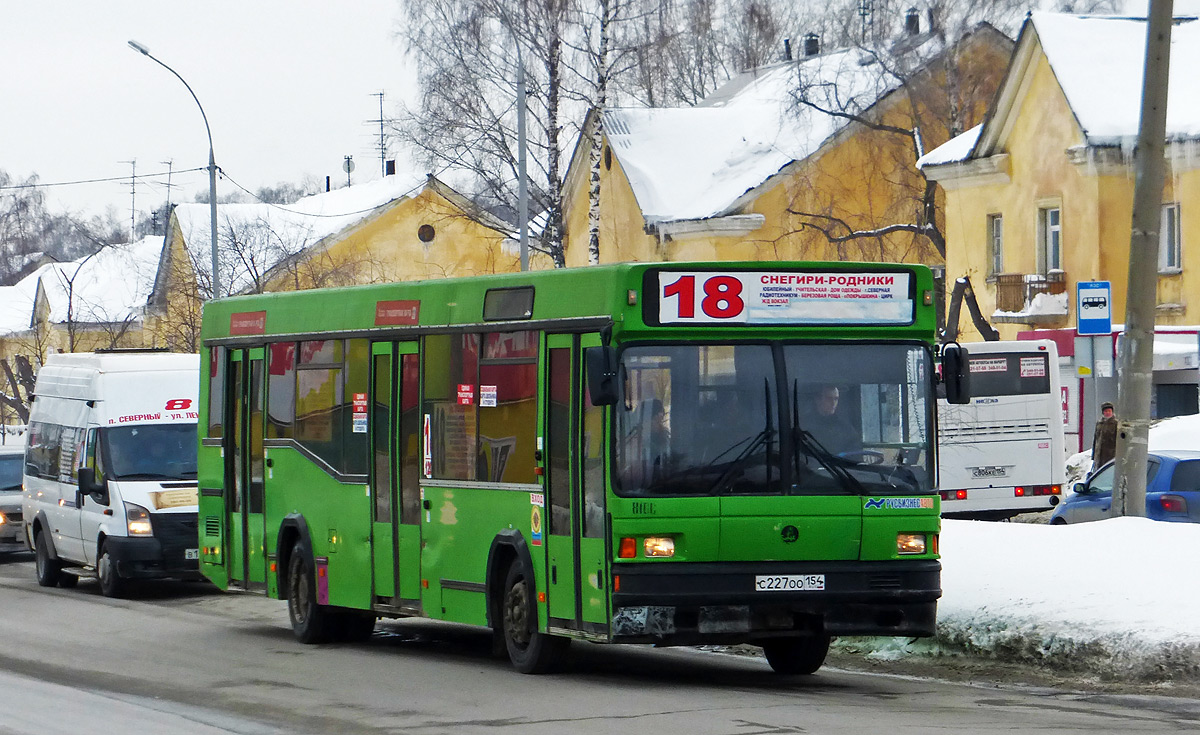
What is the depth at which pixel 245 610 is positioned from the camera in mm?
19875

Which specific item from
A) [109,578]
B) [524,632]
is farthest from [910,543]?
[109,578]

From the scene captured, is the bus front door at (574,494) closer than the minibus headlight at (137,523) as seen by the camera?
Yes

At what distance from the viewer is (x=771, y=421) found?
11.6 m

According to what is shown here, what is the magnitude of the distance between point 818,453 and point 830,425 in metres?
0.18

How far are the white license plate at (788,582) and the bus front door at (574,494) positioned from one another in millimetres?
917

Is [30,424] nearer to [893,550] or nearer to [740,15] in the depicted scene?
[893,550]

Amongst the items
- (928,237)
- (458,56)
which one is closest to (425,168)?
(458,56)

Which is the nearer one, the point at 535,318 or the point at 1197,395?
the point at 535,318

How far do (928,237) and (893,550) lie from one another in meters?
35.1

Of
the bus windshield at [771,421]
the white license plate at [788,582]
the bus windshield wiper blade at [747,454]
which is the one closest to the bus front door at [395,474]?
the bus windshield at [771,421]

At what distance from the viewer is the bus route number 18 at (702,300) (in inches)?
459

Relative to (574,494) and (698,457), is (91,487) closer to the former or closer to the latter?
(574,494)

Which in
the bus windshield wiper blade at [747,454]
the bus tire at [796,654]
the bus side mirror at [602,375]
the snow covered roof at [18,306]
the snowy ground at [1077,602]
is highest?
the snow covered roof at [18,306]

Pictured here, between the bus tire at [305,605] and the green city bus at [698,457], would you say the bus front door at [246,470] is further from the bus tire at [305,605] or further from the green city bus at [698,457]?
the green city bus at [698,457]
